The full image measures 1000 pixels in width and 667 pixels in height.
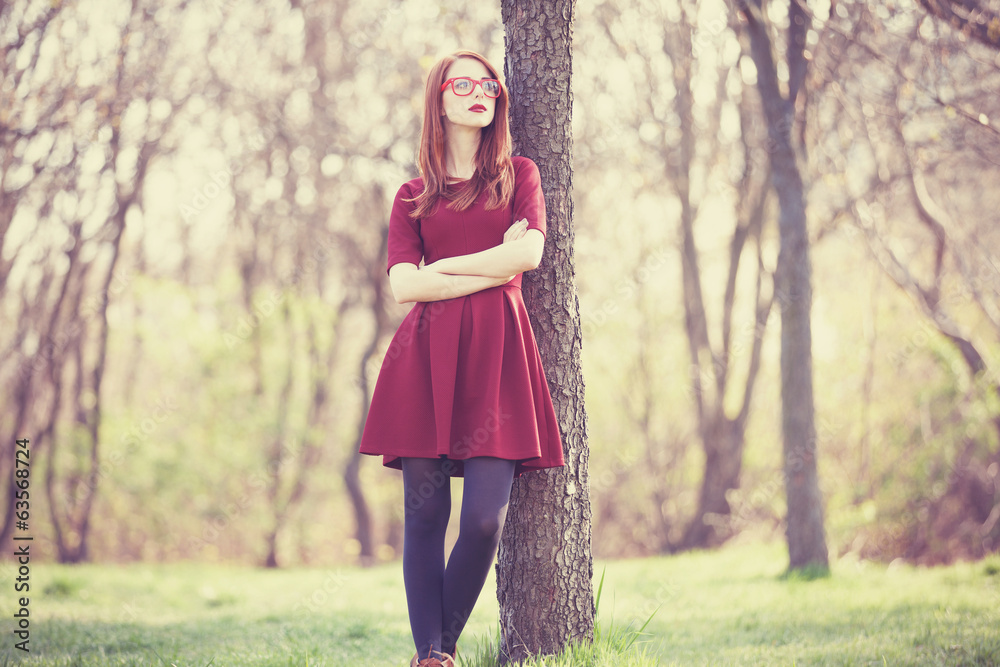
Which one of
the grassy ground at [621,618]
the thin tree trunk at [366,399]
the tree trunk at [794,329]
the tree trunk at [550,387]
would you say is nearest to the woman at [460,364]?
the tree trunk at [550,387]

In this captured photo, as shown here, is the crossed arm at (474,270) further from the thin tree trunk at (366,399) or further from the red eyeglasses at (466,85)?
the thin tree trunk at (366,399)

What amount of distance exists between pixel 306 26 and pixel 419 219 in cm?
685

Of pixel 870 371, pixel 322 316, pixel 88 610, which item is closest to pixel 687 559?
pixel 870 371

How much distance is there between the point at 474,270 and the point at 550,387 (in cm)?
50

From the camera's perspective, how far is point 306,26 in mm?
8352

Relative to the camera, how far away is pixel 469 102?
2486mm

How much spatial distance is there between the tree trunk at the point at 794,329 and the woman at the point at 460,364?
307 centimetres

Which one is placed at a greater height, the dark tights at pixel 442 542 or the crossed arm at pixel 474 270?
the crossed arm at pixel 474 270

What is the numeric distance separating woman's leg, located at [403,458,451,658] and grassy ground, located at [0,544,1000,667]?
0.95ft

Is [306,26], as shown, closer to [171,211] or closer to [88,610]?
[171,211]

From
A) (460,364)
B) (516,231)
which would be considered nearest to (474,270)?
(516,231)

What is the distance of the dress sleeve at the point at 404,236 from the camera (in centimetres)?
246

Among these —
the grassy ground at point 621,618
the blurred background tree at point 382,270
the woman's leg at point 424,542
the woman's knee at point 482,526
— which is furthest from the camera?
the blurred background tree at point 382,270

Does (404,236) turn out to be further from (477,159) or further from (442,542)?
(442,542)
